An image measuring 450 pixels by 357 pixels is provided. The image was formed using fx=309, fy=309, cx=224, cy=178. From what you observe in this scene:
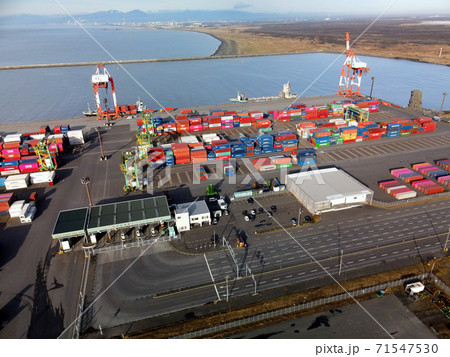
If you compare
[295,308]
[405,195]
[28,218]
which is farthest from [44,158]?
[405,195]

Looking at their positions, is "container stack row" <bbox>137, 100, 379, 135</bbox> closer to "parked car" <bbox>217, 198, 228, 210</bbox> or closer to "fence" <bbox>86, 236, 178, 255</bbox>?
"parked car" <bbox>217, 198, 228, 210</bbox>

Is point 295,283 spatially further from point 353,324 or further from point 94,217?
point 94,217

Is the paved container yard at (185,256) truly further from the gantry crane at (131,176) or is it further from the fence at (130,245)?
the gantry crane at (131,176)

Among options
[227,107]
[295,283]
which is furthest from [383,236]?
[227,107]

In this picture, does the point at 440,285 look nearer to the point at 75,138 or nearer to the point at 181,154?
the point at 181,154

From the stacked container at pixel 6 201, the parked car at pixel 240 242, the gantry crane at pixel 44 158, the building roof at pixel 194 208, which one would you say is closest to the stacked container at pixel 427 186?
the parked car at pixel 240 242
